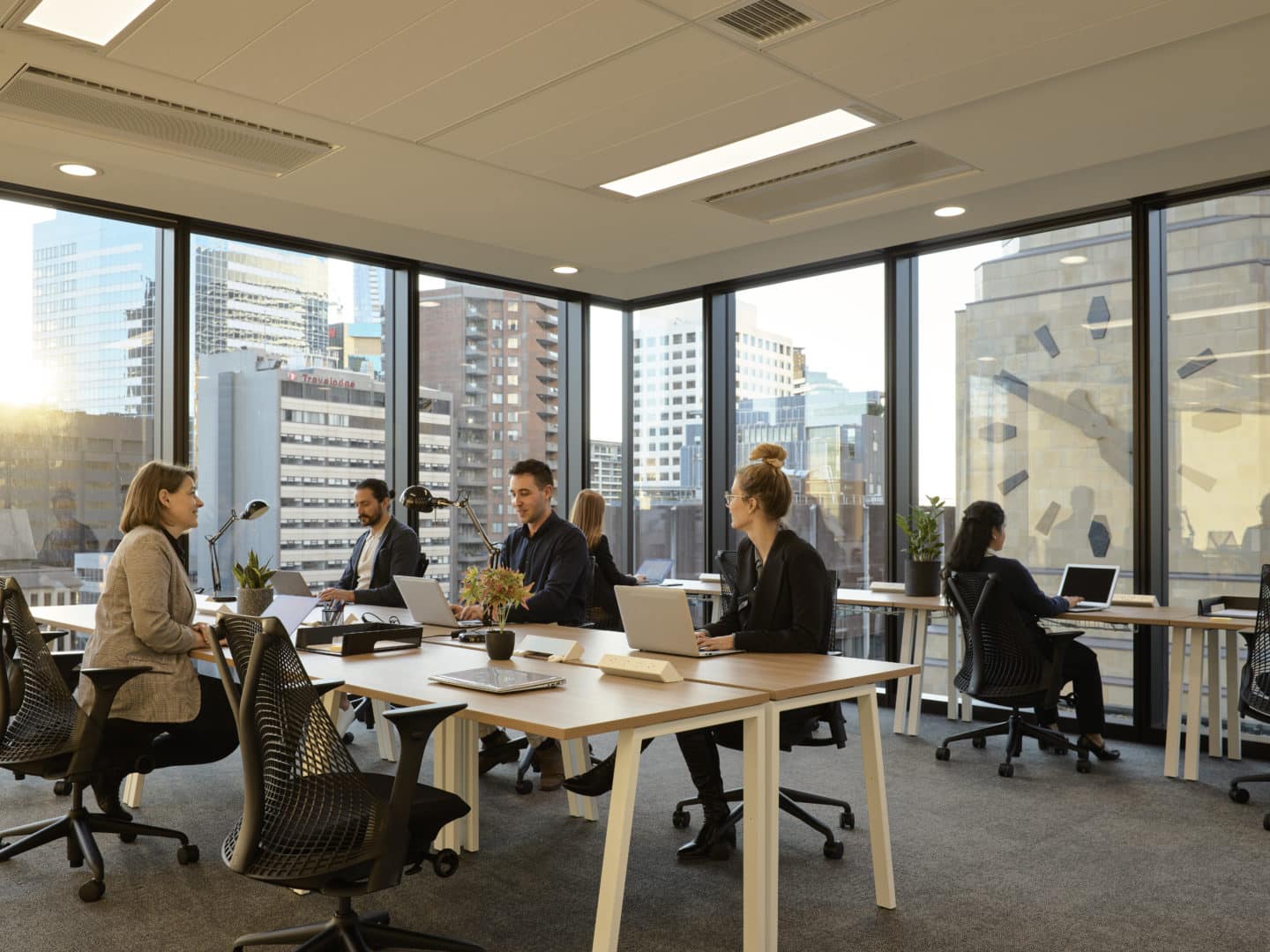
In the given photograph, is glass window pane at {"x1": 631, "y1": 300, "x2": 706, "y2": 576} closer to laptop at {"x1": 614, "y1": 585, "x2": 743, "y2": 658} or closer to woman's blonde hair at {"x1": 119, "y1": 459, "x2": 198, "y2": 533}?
laptop at {"x1": 614, "y1": 585, "x2": 743, "y2": 658}

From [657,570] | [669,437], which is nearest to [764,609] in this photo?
[657,570]

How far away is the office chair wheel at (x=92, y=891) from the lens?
3.28m

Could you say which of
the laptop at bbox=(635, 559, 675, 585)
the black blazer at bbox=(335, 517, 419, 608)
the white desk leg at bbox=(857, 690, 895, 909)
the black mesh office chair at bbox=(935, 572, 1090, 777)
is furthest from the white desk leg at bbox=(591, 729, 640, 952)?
the laptop at bbox=(635, 559, 675, 585)

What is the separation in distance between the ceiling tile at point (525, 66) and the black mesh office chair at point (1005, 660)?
2940 millimetres

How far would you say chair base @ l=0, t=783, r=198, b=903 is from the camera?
3.43m

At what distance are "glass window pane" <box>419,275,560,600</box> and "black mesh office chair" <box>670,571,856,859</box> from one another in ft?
13.0

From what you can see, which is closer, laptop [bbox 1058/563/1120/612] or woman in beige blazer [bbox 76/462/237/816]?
woman in beige blazer [bbox 76/462/237/816]

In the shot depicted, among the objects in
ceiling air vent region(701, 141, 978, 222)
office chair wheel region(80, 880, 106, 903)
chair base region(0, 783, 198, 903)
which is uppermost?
ceiling air vent region(701, 141, 978, 222)

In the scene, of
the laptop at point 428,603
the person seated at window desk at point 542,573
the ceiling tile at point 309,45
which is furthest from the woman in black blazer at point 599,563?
the ceiling tile at point 309,45

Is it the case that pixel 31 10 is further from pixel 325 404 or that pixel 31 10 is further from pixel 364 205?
pixel 325 404

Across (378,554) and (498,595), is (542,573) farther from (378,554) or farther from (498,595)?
(378,554)

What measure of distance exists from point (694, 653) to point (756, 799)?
76 centimetres

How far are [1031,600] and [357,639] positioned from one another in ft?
10.7

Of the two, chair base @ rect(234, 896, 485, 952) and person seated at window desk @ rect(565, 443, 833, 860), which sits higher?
person seated at window desk @ rect(565, 443, 833, 860)
